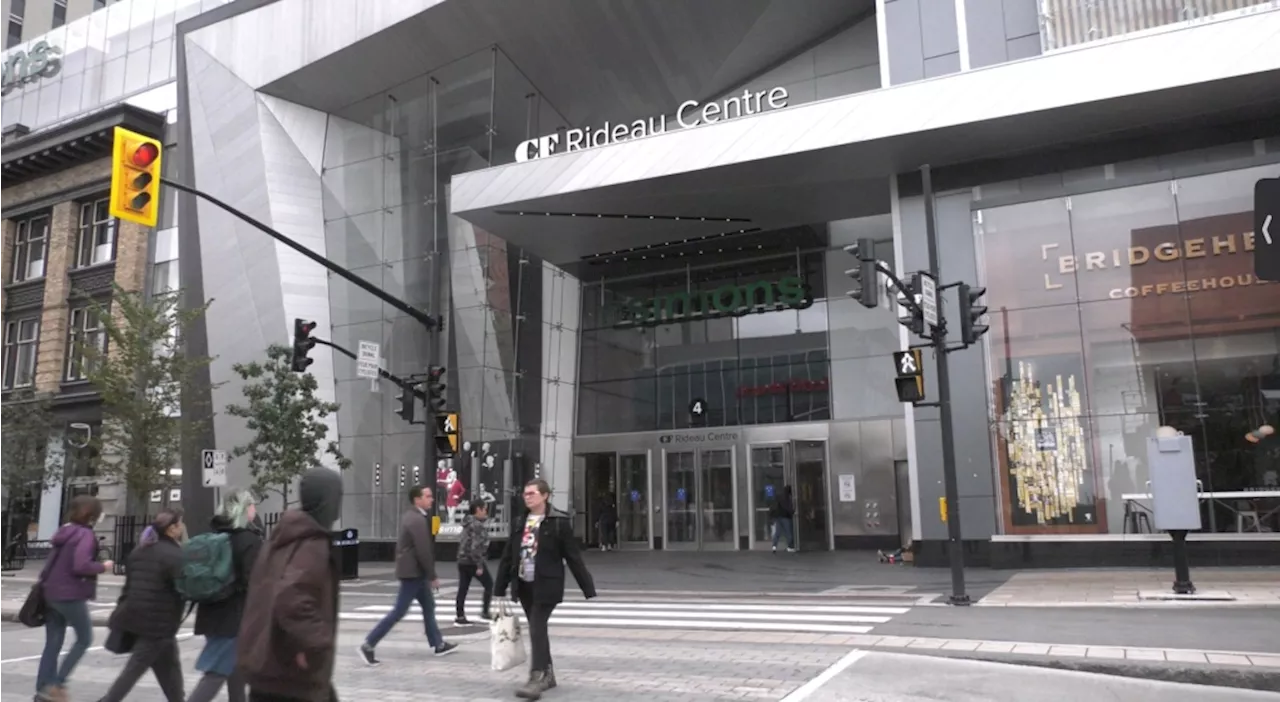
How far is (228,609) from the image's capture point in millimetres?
6070

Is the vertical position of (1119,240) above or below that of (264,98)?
below

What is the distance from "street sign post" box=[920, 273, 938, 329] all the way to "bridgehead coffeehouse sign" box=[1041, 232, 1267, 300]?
608 centimetres

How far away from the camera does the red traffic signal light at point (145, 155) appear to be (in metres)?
11.3

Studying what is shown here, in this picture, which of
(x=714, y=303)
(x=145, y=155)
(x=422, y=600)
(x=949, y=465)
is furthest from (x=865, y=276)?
(x=714, y=303)

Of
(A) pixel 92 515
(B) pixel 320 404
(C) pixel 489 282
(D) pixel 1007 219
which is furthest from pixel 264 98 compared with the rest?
(A) pixel 92 515

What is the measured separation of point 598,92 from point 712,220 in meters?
6.12

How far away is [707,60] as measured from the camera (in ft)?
89.2

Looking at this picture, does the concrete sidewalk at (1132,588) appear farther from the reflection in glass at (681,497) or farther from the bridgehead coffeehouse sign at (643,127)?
the reflection in glass at (681,497)

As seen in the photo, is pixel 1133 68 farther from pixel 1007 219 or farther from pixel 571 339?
pixel 571 339

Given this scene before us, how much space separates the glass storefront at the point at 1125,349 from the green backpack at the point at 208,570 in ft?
52.1

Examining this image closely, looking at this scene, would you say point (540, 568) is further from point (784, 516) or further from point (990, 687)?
point (784, 516)

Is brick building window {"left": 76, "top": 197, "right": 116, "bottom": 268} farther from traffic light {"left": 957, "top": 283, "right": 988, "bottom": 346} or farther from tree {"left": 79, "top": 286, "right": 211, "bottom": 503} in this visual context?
traffic light {"left": 957, "top": 283, "right": 988, "bottom": 346}

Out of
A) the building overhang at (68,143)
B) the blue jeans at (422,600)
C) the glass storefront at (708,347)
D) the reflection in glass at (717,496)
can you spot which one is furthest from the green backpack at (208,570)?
the building overhang at (68,143)

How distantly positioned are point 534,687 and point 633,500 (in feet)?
72.3
